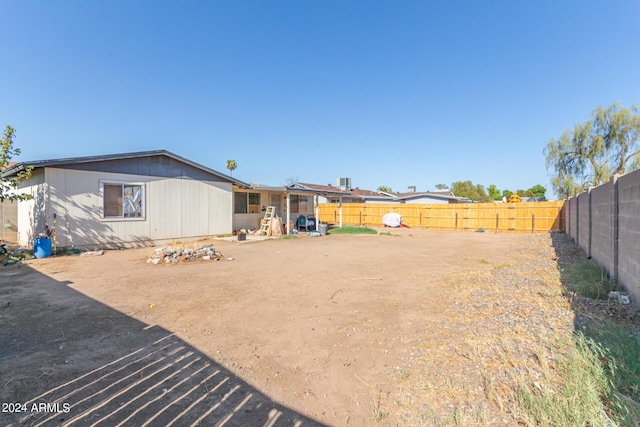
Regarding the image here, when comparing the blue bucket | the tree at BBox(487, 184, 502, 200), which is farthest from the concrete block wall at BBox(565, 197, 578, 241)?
the tree at BBox(487, 184, 502, 200)

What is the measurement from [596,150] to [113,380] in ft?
95.9

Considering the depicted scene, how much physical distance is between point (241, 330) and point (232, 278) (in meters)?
3.04

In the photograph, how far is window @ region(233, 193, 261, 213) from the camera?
55.3 feet

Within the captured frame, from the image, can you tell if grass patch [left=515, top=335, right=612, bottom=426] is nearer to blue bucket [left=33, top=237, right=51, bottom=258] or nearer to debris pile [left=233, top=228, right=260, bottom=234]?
blue bucket [left=33, top=237, right=51, bottom=258]

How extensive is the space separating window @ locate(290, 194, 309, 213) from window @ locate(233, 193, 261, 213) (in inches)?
102

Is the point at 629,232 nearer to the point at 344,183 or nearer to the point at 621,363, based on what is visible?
the point at 621,363

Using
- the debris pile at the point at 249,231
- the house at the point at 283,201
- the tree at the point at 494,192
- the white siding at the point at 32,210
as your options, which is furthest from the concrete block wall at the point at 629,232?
the tree at the point at 494,192

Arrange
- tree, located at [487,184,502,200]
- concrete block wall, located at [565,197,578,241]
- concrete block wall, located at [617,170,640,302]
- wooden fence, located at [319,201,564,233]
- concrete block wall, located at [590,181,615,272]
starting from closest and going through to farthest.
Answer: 1. concrete block wall, located at [617,170,640,302]
2. concrete block wall, located at [590,181,615,272]
3. concrete block wall, located at [565,197,578,241]
4. wooden fence, located at [319,201,564,233]
5. tree, located at [487,184,502,200]

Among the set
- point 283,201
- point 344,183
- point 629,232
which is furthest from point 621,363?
point 344,183

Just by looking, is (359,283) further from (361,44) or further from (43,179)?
(361,44)

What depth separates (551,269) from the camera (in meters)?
7.23

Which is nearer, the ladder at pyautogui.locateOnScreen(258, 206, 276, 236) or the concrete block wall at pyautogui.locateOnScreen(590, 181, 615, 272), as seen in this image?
the concrete block wall at pyautogui.locateOnScreen(590, 181, 615, 272)

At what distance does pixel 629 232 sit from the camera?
449 centimetres

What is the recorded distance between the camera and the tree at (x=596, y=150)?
2041cm
